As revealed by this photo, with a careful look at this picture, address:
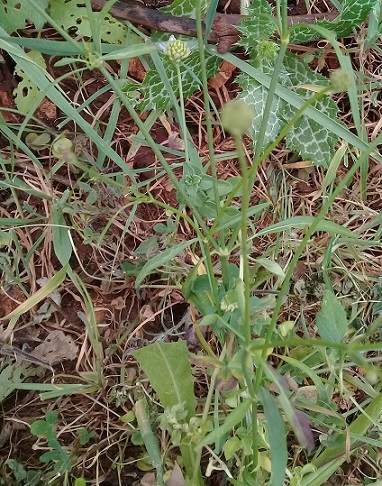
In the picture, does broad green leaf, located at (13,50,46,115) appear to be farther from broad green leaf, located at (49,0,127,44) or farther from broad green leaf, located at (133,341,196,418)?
broad green leaf, located at (133,341,196,418)

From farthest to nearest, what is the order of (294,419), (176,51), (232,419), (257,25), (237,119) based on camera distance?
(257,25), (176,51), (232,419), (294,419), (237,119)

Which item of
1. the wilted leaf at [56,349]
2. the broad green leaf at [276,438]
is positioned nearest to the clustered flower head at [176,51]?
the broad green leaf at [276,438]

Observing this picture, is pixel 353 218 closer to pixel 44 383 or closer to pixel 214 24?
pixel 214 24

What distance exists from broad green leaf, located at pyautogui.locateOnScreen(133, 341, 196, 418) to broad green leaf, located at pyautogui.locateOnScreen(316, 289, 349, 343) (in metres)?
0.25

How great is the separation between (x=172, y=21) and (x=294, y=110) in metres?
0.33

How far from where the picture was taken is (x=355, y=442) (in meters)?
0.98

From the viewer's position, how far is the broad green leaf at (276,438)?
2.26 feet

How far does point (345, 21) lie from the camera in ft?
3.72

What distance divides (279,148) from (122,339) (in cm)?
56

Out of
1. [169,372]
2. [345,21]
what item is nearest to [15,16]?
[345,21]

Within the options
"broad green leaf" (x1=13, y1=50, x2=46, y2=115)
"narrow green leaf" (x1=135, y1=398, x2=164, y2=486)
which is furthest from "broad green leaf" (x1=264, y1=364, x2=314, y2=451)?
"broad green leaf" (x1=13, y1=50, x2=46, y2=115)

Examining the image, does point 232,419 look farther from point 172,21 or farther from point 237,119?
point 172,21

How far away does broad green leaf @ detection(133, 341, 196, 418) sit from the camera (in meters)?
1.00

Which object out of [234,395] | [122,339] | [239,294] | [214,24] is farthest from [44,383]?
[214,24]
